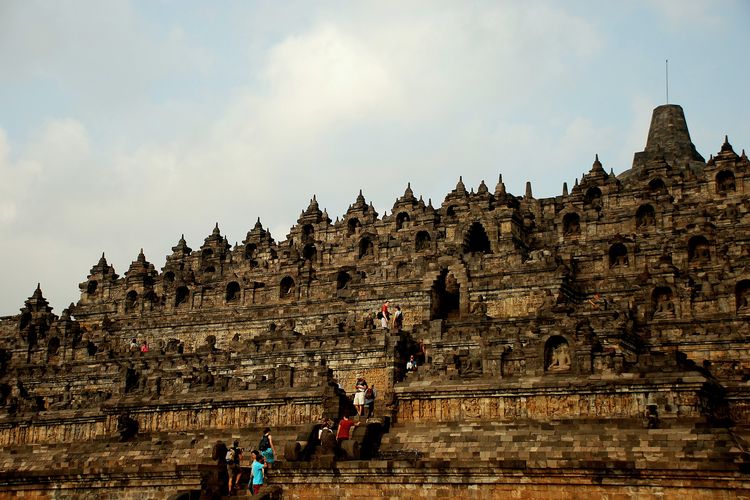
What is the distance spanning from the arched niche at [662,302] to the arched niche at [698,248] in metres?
6.91

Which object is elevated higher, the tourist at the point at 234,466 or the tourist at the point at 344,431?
the tourist at the point at 344,431

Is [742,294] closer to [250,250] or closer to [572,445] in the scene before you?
[572,445]

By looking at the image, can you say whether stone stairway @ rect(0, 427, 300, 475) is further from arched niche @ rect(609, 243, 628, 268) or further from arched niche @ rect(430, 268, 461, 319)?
arched niche @ rect(609, 243, 628, 268)

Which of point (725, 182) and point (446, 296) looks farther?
point (725, 182)

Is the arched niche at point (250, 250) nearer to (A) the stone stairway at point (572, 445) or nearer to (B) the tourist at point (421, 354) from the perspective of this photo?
(B) the tourist at point (421, 354)

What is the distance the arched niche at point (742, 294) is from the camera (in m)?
54.0

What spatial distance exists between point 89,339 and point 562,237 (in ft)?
113

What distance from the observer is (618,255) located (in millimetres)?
64000

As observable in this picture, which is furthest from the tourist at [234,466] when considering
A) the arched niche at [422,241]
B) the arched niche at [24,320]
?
the arched niche at [24,320]

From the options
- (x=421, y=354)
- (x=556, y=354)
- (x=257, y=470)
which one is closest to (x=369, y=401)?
(x=257, y=470)

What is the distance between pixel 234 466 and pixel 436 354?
14207 millimetres

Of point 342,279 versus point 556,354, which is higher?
point 342,279

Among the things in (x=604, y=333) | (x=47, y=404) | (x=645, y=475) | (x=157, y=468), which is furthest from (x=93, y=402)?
(x=645, y=475)

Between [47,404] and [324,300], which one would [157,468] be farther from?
[324,300]
